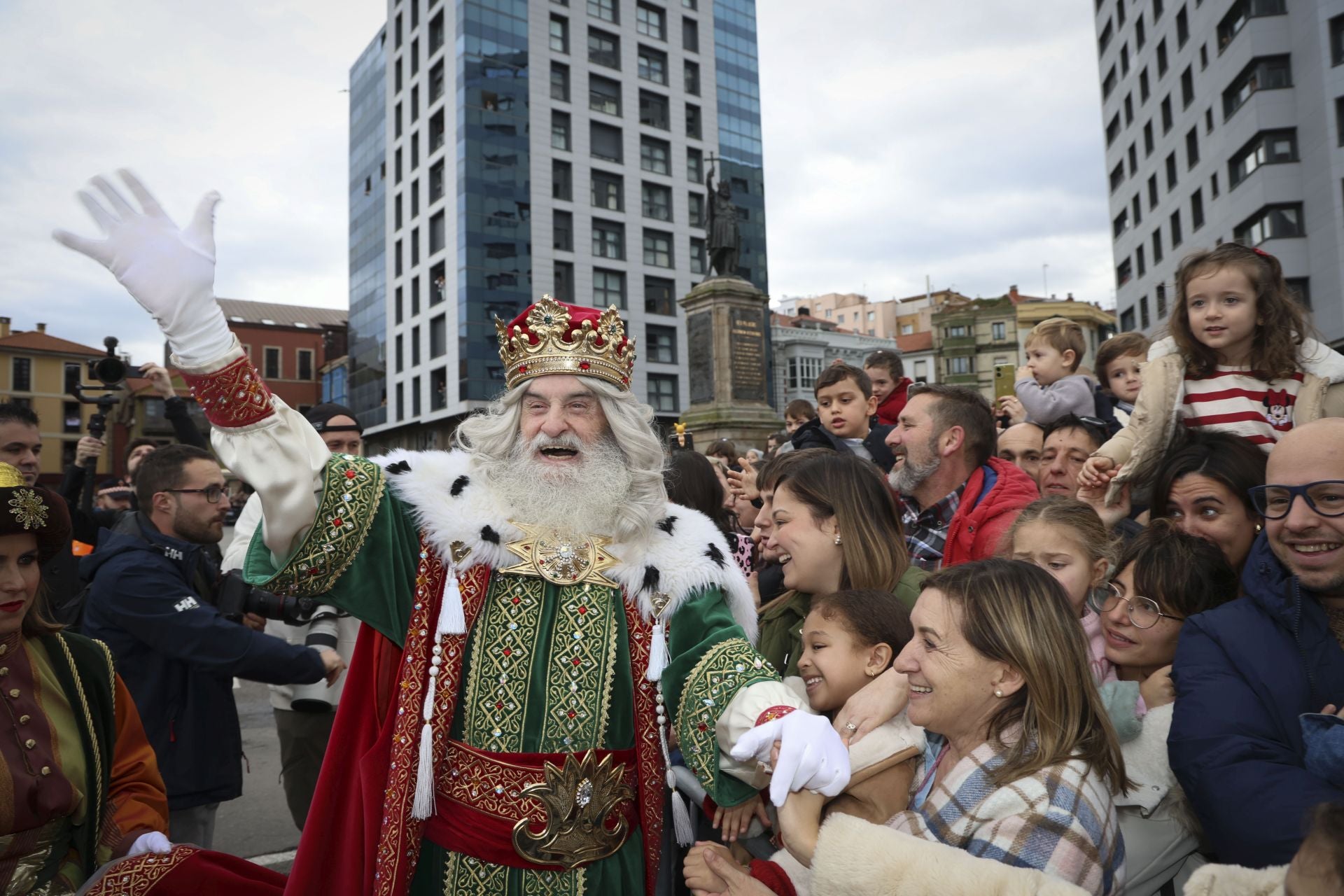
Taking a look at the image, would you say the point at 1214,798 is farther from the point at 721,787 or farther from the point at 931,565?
the point at 931,565

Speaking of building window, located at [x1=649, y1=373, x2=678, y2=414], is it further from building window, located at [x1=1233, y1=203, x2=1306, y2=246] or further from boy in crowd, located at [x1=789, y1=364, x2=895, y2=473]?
boy in crowd, located at [x1=789, y1=364, x2=895, y2=473]

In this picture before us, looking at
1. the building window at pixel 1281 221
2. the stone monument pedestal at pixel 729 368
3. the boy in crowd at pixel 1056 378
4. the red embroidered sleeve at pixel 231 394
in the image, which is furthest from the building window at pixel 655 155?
the red embroidered sleeve at pixel 231 394

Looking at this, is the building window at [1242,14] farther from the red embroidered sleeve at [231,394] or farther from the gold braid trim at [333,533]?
the red embroidered sleeve at [231,394]

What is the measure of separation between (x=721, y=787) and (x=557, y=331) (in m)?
1.53

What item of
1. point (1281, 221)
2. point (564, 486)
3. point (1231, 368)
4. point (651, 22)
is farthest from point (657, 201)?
point (564, 486)

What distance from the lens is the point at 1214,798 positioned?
2012mm

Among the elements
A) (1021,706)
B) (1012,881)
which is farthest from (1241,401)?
(1012,881)

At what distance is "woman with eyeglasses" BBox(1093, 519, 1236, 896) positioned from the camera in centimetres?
225

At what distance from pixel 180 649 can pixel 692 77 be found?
41802 millimetres

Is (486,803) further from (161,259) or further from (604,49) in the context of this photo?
(604,49)

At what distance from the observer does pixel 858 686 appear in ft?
8.64

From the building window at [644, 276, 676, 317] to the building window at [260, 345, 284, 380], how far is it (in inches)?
1000

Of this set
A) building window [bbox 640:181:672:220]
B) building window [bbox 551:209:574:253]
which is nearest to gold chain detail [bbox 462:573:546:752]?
building window [bbox 551:209:574:253]

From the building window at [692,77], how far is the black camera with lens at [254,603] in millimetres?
40535
